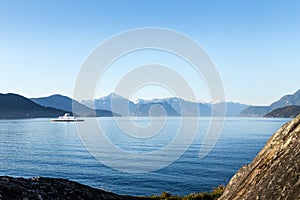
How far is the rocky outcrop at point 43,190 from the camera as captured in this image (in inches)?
478

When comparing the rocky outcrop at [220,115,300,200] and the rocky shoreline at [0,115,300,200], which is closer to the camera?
the rocky outcrop at [220,115,300,200]

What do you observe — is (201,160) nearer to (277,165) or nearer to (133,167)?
(133,167)

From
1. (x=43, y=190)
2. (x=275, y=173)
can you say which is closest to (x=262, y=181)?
(x=275, y=173)

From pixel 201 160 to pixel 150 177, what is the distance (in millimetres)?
24401

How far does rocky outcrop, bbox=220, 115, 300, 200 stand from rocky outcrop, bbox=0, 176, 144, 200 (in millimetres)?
7456

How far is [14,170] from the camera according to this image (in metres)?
78.6

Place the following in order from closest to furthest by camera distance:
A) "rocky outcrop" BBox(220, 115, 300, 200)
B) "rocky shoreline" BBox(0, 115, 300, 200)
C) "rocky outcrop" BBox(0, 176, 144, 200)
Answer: "rocky outcrop" BBox(220, 115, 300, 200) → "rocky shoreline" BBox(0, 115, 300, 200) → "rocky outcrop" BBox(0, 176, 144, 200)

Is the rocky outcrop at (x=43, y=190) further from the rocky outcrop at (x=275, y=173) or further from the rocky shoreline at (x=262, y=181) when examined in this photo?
the rocky outcrop at (x=275, y=173)

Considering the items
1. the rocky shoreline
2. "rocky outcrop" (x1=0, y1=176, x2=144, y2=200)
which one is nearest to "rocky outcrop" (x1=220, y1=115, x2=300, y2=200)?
the rocky shoreline

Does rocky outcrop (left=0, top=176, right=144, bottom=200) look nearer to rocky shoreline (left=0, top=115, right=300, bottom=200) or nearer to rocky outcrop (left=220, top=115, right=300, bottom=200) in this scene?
rocky shoreline (left=0, top=115, right=300, bottom=200)

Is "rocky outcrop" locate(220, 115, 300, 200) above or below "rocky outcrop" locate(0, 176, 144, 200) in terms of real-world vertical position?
above

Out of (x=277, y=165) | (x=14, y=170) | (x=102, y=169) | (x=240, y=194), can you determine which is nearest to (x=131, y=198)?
(x=240, y=194)

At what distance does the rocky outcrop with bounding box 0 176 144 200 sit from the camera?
12141mm

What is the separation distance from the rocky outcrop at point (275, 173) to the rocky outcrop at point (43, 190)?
746 centimetres
